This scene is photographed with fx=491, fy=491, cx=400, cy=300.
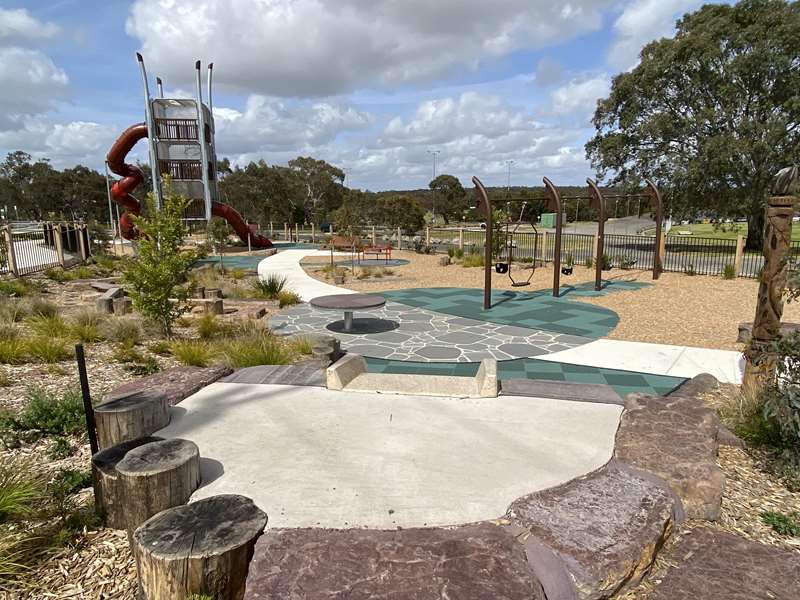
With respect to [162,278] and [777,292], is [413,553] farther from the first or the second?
[162,278]

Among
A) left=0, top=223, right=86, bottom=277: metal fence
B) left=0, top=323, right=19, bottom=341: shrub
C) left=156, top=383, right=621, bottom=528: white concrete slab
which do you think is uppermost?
left=0, top=223, right=86, bottom=277: metal fence

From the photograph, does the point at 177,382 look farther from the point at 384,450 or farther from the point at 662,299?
the point at 662,299

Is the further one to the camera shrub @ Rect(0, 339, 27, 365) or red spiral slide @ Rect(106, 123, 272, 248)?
red spiral slide @ Rect(106, 123, 272, 248)

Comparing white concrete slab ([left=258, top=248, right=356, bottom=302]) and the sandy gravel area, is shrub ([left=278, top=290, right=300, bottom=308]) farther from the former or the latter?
the sandy gravel area

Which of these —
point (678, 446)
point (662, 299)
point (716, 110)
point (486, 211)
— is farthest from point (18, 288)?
point (716, 110)

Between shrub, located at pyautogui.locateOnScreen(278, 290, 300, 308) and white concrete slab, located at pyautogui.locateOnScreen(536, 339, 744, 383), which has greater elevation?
shrub, located at pyautogui.locateOnScreen(278, 290, 300, 308)

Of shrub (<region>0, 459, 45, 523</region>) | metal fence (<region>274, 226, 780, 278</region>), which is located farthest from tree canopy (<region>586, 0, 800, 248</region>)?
shrub (<region>0, 459, 45, 523</region>)

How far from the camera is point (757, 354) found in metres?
4.64

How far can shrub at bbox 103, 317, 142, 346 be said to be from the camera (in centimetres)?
725

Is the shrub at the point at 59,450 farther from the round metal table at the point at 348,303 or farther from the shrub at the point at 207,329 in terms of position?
the round metal table at the point at 348,303

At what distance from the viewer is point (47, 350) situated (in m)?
6.15

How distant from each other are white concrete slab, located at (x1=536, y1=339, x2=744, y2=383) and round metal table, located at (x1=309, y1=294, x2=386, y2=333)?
10.2 ft

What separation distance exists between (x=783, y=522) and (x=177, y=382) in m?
5.33

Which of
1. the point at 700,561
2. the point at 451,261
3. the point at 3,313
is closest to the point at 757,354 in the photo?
the point at 700,561
